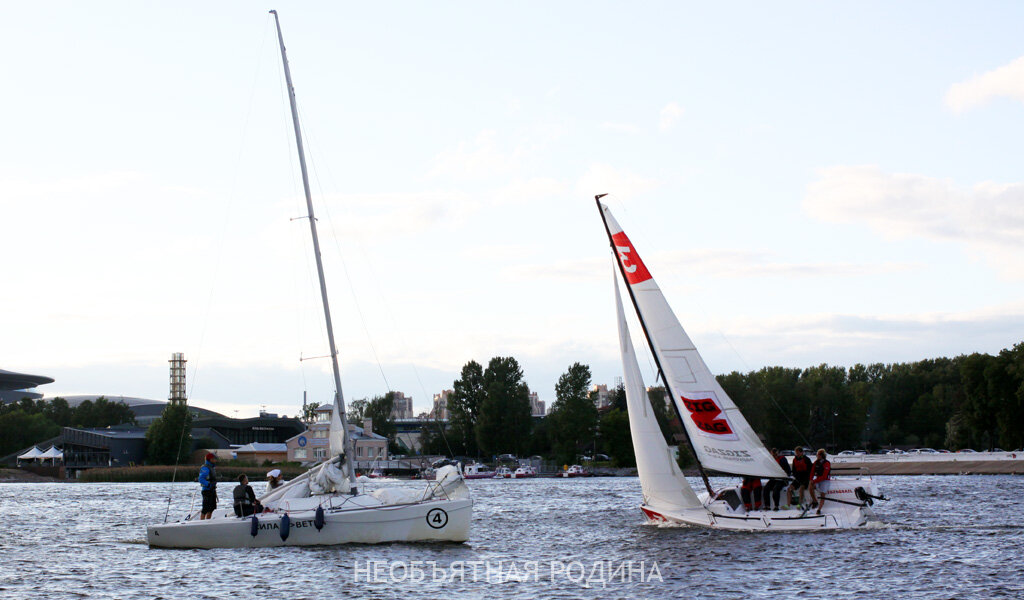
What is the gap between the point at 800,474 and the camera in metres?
28.6

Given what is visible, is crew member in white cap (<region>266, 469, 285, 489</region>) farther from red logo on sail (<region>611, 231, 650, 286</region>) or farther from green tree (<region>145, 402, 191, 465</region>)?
green tree (<region>145, 402, 191, 465</region>)

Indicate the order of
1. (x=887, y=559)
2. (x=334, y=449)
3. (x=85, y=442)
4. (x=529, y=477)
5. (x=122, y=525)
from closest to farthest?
(x=887, y=559) → (x=334, y=449) → (x=122, y=525) → (x=529, y=477) → (x=85, y=442)

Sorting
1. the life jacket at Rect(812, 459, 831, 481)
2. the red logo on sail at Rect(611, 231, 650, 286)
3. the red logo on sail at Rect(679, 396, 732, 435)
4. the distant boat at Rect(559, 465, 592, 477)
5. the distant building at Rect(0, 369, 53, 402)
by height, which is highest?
the distant building at Rect(0, 369, 53, 402)

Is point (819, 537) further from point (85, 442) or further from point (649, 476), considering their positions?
point (85, 442)

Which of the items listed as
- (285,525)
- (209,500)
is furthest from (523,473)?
(285,525)

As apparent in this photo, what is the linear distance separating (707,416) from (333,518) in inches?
443

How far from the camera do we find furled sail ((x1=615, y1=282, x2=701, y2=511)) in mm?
30734

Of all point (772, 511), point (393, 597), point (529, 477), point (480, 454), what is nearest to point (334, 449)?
point (393, 597)

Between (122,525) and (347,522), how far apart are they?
18.1m

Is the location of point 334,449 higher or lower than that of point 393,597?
higher

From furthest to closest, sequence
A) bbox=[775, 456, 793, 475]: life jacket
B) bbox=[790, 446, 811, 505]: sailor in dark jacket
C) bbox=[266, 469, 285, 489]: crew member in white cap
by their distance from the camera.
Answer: bbox=[266, 469, 285, 489]: crew member in white cap < bbox=[775, 456, 793, 475]: life jacket < bbox=[790, 446, 811, 505]: sailor in dark jacket

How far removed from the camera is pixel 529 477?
367 feet

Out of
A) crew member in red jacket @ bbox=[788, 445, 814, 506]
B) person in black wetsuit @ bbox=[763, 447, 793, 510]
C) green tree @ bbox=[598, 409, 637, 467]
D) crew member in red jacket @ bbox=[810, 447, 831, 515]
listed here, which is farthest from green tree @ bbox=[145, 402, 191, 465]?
crew member in red jacket @ bbox=[810, 447, 831, 515]

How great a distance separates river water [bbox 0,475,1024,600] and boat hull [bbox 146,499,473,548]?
0.33 m
